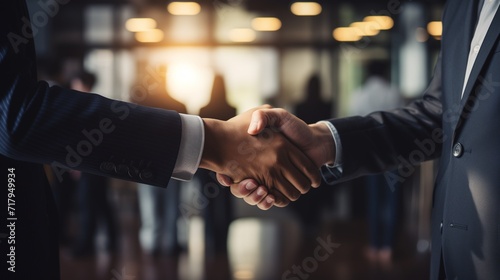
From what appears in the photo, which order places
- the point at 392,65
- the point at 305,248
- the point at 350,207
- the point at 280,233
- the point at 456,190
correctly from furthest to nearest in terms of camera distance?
the point at 392,65 < the point at 350,207 < the point at 280,233 < the point at 305,248 < the point at 456,190

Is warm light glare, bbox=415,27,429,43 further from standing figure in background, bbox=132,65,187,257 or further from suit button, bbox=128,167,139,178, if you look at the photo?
suit button, bbox=128,167,139,178

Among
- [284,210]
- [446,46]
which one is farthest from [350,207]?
[446,46]

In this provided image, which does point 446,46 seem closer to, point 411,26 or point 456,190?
point 456,190

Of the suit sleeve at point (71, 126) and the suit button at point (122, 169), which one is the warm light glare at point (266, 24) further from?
the suit button at point (122, 169)

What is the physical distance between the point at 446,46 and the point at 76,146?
→ 3.30 feet

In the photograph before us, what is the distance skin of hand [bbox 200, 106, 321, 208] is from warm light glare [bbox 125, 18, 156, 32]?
28.2 feet

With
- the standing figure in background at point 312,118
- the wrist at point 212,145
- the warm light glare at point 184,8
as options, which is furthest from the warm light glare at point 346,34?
the wrist at point 212,145

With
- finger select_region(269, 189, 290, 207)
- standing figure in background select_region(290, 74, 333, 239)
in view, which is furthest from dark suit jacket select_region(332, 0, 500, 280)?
standing figure in background select_region(290, 74, 333, 239)

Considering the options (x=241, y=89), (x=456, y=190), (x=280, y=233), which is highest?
(x=456, y=190)

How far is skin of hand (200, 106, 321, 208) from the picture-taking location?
6.28 ft

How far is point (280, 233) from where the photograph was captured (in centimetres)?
654

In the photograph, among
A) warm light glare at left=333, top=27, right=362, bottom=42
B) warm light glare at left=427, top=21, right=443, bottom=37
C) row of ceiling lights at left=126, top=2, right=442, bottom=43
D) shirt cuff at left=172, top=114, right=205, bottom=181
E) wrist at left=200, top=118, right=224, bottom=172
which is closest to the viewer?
shirt cuff at left=172, top=114, right=205, bottom=181

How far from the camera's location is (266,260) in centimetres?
495

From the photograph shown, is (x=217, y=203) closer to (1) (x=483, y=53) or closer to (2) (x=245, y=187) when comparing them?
(2) (x=245, y=187)
